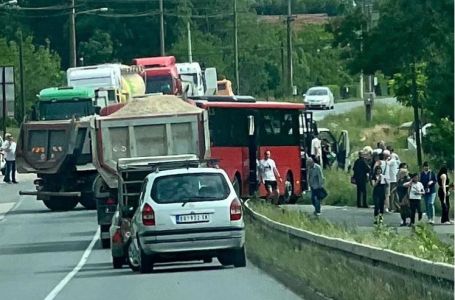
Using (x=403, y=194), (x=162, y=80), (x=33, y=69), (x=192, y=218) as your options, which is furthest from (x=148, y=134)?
(x=33, y=69)

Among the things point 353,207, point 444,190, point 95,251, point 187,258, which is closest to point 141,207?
point 187,258

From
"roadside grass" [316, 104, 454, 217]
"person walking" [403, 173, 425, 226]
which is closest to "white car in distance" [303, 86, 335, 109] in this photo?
"roadside grass" [316, 104, 454, 217]

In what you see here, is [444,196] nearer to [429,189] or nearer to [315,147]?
[429,189]

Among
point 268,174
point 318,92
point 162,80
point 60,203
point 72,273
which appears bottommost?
point 60,203

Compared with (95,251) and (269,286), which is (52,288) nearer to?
(269,286)

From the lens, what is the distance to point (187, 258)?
24.3 m

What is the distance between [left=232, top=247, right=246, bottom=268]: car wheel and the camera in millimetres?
24188

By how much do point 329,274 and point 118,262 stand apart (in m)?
8.19

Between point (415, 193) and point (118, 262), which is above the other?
point (415, 193)

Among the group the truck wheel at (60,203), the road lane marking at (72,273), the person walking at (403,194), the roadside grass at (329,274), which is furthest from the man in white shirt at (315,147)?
the roadside grass at (329,274)

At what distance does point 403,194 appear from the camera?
120 feet

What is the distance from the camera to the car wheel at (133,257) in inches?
968

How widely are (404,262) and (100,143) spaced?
766 inches

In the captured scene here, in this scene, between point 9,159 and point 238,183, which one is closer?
point 238,183
